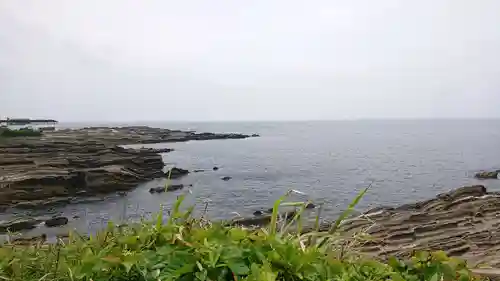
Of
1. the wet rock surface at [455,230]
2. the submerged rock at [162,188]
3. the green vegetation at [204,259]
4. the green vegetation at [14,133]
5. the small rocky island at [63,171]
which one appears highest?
the green vegetation at [204,259]

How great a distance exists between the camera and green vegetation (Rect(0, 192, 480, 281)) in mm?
1820

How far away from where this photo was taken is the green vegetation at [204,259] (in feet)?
5.97

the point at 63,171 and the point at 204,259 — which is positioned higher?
the point at 204,259

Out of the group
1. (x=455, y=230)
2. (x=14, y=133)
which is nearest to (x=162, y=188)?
(x=455, y=230)

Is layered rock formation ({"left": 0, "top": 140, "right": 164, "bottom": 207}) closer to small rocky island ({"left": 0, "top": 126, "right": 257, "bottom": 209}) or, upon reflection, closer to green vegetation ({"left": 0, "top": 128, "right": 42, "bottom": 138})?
small rocky island ({"left": 0, "top": 126, "right": 257, "bottom": 209})

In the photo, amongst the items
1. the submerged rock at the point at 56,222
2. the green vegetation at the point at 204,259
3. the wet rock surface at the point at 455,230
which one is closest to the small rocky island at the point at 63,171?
the submerged rock at the point at 56,222

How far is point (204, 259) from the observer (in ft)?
6.05

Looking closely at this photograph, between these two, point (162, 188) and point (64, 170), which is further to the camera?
point (162, 188)

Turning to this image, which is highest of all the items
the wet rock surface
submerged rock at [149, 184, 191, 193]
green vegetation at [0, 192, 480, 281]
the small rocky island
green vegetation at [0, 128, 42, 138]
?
green vegetation at [0, 192, 480, 281]

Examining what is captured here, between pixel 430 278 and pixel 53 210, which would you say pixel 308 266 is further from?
pixel 53 210

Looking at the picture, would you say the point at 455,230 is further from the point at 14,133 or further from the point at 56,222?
the point at 14,133

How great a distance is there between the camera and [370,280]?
2.06m

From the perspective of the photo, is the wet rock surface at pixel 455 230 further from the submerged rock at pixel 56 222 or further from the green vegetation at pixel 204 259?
the submerged rock at pixel 56 222

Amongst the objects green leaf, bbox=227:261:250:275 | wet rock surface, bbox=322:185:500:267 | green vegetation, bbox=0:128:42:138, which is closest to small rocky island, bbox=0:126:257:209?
green vegetation, bbox=0:128:42:138
